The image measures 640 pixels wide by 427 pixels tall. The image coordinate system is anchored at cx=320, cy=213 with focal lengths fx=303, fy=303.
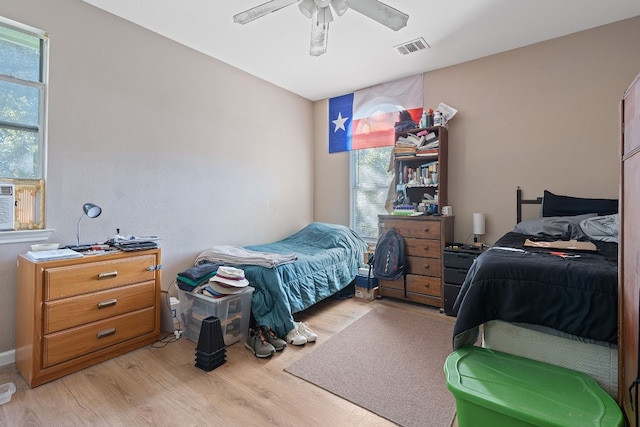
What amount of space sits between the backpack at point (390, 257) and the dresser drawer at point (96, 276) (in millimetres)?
2183

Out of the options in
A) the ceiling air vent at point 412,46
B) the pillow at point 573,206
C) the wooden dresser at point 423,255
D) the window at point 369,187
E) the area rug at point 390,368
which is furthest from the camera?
the window at point 369,187

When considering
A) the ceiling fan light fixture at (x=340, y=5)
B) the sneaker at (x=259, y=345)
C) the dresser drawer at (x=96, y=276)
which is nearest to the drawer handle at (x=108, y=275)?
the dresser drawer at (x=96, y=276)

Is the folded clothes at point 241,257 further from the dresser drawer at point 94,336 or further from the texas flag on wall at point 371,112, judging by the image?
the texas flag on wall at point 371,112

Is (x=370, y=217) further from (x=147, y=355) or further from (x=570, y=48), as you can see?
(x=147, y=355)

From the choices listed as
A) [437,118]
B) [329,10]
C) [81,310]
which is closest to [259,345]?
[81,310]

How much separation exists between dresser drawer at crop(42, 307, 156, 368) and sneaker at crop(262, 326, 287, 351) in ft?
2.86

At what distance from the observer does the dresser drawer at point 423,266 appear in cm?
314

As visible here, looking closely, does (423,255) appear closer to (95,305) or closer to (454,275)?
(454,275)

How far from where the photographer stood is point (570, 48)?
109 inches

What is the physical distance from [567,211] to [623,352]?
1917 mm

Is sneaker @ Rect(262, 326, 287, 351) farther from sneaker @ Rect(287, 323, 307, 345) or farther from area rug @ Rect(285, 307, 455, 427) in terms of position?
area rug @ Rect(285, 307, 455, 427)

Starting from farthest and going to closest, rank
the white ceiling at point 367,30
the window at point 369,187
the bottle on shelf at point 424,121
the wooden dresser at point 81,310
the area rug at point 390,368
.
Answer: the window at point 369,187 < the bottle on shelf at point 424,121 < the white ceiling at point 367,30 < the wooden dresser at point 81,310 < the area rug at point 390,368

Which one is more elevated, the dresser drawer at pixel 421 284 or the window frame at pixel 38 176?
the window frame at pixel 38 176

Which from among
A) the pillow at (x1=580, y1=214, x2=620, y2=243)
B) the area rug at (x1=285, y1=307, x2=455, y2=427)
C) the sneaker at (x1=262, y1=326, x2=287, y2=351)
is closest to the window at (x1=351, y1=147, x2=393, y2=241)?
the area rug at (x1=285, y1=307, x2=455, y2=427)
